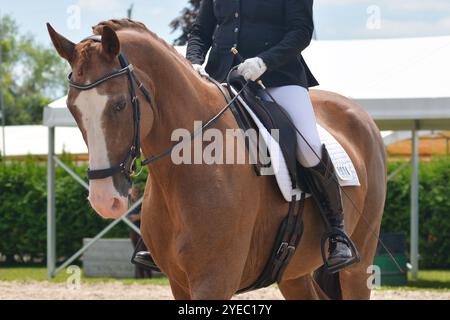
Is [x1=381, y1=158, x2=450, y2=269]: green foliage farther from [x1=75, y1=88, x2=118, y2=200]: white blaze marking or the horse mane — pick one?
[x1=75, y1=88, x2=118, y2=200]: white blaze marking

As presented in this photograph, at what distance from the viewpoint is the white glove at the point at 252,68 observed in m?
4.92

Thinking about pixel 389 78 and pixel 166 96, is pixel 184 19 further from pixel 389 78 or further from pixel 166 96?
pixel 166 96

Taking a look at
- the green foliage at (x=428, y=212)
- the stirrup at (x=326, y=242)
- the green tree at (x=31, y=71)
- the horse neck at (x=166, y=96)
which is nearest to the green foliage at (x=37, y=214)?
the green foliage at (x=428, y=212)

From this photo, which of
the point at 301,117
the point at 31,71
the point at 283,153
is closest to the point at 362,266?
the point at 301,117

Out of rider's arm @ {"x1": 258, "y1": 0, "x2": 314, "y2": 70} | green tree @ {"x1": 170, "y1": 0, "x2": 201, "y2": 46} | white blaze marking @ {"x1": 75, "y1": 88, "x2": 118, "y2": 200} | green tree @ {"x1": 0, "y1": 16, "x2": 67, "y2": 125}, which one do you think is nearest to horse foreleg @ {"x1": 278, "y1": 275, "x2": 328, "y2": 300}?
rider's arm @ {"x1": 258, "y1": 0, "x2": 314, "y2": 70}

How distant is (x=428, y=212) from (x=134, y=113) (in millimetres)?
13409

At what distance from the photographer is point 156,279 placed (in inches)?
549

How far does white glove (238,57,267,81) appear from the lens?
4.92 metres

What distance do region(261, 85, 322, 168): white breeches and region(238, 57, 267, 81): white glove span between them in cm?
30

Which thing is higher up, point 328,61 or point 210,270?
point 328,61

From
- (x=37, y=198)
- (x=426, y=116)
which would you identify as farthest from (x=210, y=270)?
(x=37, y=198)
